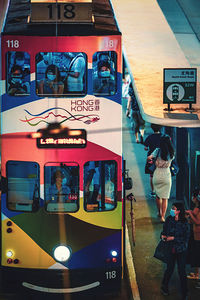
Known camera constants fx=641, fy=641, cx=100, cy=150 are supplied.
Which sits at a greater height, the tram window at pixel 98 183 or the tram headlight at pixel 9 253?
the tram window at pixel 98 183

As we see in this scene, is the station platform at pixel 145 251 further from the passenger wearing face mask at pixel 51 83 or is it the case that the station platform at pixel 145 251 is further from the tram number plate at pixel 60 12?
the tram number plate at pixel 60 12

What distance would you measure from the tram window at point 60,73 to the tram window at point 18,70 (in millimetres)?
167

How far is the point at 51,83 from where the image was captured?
32.1 feet

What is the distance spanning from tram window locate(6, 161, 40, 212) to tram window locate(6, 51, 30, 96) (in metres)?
1.16

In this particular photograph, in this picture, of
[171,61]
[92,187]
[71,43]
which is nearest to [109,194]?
[92,187]

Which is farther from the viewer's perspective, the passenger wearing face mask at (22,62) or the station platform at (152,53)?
the station platform at (152,53)

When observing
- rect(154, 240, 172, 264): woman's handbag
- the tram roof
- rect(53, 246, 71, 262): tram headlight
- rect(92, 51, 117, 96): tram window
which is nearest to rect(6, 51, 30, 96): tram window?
the tram roof

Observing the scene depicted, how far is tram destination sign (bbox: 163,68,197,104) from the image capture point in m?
12.8

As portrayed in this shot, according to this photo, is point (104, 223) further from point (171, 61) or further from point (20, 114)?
point (171, 61)

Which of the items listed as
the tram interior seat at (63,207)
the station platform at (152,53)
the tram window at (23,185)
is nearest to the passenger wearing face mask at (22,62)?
the tram window at (23,185)

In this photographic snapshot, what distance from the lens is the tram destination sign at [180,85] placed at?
12.8 meters

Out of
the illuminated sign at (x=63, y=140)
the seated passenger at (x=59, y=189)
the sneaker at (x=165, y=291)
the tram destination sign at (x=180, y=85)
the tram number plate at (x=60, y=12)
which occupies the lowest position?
the sneaker at (x=165, y=291)

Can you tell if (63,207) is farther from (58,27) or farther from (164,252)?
(58,27)

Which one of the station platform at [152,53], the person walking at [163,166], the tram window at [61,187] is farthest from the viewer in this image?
the person walking at [163,166]
